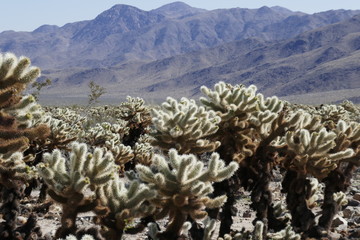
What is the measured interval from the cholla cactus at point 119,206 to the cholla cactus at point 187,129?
160 cm

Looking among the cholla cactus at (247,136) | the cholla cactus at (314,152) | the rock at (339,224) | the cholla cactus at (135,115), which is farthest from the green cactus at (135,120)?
the cholla cactus at (314,152)

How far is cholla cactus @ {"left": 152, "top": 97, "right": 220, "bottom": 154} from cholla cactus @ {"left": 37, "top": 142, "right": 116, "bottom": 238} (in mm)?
1744

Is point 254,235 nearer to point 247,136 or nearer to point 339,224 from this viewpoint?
point 247,136

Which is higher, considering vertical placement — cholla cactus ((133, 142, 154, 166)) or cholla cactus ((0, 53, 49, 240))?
cholla cactus ((0, 53, 49, 240))

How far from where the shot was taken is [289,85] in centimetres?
17638

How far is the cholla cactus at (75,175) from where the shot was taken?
539 cm

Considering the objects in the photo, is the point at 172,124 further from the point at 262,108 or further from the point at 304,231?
the point at 304,231

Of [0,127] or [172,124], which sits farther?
[172,124]

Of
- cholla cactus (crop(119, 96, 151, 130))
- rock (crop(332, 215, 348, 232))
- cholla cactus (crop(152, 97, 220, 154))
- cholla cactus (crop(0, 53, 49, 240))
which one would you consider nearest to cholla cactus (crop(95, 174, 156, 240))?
cholla cactus (crop(0, 53, 49, 240))

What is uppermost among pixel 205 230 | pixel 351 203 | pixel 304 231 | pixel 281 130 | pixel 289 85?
pixel 281 130

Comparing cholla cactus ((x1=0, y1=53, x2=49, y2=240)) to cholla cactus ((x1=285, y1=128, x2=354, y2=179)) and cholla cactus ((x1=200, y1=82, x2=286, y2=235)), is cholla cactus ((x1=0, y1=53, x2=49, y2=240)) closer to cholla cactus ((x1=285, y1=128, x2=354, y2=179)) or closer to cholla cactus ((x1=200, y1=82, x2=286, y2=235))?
cholla cactus ((x1=200, y1=82, x2=286, y2=235))

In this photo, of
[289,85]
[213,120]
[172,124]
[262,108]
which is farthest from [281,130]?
[289,85]

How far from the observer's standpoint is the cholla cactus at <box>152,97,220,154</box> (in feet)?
23.1

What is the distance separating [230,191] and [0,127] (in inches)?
151
